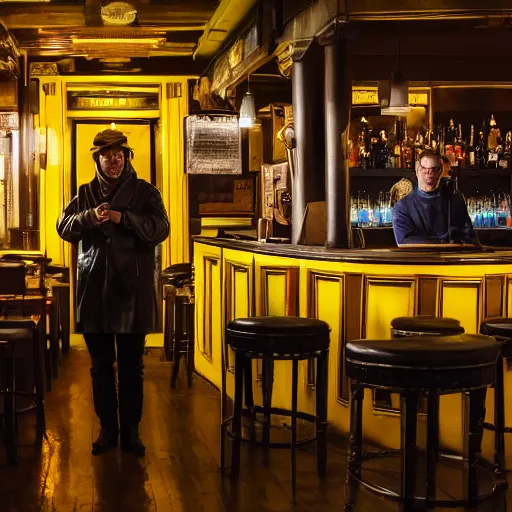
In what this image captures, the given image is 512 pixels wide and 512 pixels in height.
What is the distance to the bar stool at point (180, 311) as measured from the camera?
7.54m

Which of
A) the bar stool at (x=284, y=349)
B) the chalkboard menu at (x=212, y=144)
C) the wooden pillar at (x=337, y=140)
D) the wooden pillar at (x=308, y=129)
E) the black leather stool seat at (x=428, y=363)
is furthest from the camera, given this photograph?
the chalkboard menu at (x=212, y=144)

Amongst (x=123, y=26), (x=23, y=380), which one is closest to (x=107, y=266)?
(x=23, y=380)

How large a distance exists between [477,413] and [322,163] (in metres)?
3.60

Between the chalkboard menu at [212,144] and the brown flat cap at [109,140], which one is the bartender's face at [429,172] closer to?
the brown flat cap at [109,140]

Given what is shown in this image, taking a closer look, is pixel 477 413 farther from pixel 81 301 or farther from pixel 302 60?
pixel 302 60

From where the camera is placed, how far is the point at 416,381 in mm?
3459

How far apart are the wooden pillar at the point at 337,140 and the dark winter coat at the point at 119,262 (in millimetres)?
1440

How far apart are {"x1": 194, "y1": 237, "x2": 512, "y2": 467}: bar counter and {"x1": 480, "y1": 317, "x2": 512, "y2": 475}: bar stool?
1.51ft

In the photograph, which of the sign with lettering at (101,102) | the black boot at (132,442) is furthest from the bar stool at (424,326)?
the sign with lettering at (101,102)

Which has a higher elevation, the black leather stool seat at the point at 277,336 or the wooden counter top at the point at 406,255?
the wooden counter top at the point at 406,255

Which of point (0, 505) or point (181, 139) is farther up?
point (181, 139)

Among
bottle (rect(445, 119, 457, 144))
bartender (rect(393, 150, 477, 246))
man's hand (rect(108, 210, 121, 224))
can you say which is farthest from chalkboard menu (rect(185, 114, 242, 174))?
man's hand (rect(108, 210, 121, 224))

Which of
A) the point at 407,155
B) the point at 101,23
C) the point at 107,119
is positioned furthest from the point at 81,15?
the point at 407,155

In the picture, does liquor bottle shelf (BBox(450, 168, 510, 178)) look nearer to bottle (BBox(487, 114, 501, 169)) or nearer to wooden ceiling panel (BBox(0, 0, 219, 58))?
bottle (BBox(487, 114, 501, 169))
